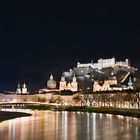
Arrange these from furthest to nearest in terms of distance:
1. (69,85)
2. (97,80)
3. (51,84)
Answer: (51,84) → (69,85) → (97,80)

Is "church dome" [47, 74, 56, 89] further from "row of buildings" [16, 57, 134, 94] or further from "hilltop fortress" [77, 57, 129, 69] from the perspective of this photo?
"hilltop fortress" [77, 57, 129, 69]

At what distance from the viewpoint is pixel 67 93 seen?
151 m

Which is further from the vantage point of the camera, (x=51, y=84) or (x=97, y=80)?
(x=51, y=84)

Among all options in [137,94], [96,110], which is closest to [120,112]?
[96,110]

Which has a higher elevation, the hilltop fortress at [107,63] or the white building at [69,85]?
the hilltop fortress at [107,63]

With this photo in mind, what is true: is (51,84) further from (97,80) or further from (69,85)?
(97,80)

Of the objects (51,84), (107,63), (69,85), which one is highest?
(107,63)

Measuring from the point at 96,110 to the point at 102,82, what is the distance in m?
77.5

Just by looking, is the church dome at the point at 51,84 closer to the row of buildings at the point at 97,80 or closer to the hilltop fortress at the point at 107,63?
the row of buildings at the point at 97,80

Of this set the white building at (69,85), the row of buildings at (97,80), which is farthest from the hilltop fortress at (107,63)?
the white building at (69,85)

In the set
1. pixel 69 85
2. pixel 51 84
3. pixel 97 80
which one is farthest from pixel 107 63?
pixel 51 84

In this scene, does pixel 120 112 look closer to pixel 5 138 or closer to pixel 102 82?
pixel 5 138

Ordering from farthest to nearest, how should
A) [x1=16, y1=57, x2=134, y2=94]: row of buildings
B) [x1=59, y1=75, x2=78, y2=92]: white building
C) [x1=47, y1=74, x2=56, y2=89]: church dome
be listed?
[x1=47, y1=74, x2=56, y2=89]: church dome < [x1=59, y1=75, x2=78, y2=92]: white building < [x1=16, y1=57, x2=134, y2=94]: row of buildings

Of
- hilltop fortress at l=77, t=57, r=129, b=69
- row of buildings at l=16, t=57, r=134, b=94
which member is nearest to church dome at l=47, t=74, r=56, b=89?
row of buildings at l=16, t=57, r=134, b=94
